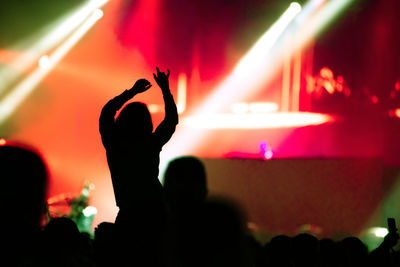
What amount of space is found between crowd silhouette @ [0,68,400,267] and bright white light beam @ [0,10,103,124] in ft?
19.7

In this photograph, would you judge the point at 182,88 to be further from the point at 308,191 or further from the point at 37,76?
the point at 308,191

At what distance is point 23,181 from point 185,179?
72 centimetres

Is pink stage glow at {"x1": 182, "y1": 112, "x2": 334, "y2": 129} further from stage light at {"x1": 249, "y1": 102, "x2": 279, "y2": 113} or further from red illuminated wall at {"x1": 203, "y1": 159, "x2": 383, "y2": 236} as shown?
red illuminated wall at {"x1": 203, "y1": 159, "x2": 383, "y2": 236}

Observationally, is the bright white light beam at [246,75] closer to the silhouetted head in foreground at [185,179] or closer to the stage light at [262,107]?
the stage light at [262,107]

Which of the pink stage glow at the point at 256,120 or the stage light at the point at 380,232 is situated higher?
the pink stage glow at the point at 256,120

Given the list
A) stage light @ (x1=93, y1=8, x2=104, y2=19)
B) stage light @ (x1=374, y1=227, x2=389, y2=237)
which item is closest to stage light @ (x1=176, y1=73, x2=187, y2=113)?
stage light @ (x1=93, y1=8, x2=104, y2=19)

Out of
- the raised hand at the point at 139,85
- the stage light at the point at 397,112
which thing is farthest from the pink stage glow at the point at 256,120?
the raised hand at the point at 139,85

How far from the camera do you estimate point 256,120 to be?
8.48m

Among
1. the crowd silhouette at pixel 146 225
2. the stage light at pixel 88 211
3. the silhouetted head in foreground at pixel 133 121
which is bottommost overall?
the crowd silhouette at pixel 146 225

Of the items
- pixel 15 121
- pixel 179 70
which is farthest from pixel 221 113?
pixel 15 121

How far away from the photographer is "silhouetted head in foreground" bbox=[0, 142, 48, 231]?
114 centimetres

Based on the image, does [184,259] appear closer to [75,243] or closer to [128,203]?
[75,243]

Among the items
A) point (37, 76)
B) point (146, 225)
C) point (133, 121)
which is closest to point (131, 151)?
point (133, 121)

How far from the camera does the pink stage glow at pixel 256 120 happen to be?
8094 mm
